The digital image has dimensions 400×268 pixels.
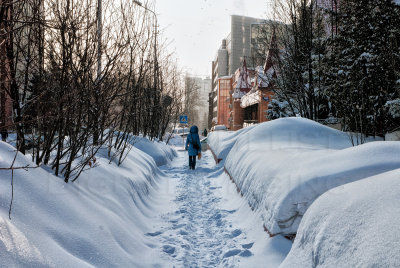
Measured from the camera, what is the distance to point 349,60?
9875mm

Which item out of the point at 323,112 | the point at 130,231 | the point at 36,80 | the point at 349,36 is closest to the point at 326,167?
the point at 130,231

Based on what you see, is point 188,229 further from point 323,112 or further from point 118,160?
point 323,112

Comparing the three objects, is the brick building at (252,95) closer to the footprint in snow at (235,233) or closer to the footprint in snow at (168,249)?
the footprint in snow at (235,233)

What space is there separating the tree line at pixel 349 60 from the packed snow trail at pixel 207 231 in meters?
5.12

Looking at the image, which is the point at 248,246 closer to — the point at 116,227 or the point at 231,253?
the point at 231,253

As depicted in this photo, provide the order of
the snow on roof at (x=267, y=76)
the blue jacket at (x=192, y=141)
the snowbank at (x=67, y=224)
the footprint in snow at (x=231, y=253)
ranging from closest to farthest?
the snowbank at (x=67, y=224)
the footprint in snow at (x=231, y=253)
the blue jacket at (x=192, y=141)
the snow on roof at (x=267, y=76)

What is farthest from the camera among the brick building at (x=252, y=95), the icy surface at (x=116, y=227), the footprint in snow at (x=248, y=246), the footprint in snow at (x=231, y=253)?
the brick building at (x=252, y=95)

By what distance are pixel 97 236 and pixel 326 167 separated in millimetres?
2394

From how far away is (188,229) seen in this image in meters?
4.09

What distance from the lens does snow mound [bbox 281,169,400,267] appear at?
4.71 feet

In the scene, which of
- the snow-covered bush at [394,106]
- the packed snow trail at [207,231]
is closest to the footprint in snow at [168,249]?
the packed snow trail at [207,231]

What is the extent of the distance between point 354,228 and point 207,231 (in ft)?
8.61

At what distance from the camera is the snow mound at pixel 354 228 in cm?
143

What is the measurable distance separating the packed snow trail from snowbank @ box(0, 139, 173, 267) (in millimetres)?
312
